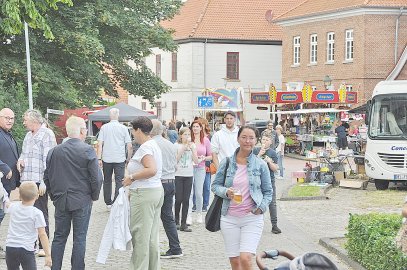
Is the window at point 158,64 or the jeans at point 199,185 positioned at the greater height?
the window at point 158,64

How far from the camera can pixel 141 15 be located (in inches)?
1486

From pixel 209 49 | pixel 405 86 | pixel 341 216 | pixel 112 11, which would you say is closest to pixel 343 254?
pixel 341 216

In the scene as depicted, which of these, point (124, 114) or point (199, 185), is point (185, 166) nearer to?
point (199, 185)

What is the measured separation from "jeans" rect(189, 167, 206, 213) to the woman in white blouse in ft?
18.6

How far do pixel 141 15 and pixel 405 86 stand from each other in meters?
15.2

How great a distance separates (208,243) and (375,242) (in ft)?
11.5

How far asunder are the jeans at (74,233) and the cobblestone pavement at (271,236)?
1.20m

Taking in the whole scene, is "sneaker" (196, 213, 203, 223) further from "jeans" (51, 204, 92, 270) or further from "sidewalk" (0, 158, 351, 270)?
"jeans" (51, 204, 92, 270)

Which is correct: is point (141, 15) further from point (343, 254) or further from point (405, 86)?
point (343, 254)

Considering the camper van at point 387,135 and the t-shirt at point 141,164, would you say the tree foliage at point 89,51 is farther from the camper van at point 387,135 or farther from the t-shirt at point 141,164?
the t-shirt at point 141,164

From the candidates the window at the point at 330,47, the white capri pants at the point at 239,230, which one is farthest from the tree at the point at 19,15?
the window at the point at 330,47

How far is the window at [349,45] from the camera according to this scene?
55.0 metres

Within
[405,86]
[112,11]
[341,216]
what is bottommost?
[341,216]

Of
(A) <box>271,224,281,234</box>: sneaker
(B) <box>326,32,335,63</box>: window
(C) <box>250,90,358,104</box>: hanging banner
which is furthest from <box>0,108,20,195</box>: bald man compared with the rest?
(B) <box>326,32,335,63</box>: window
